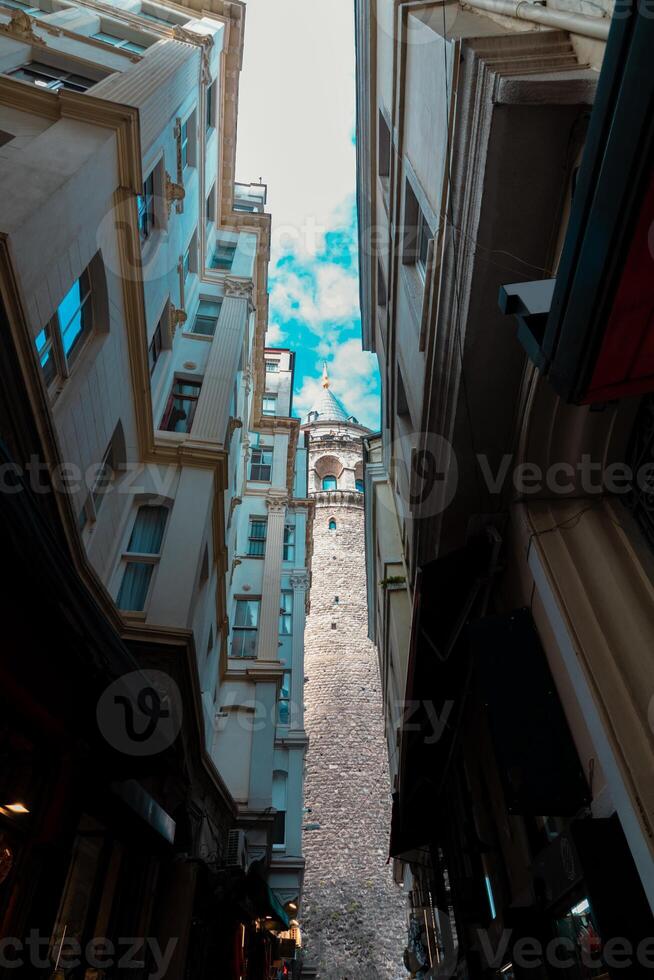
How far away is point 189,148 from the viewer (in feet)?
50.3

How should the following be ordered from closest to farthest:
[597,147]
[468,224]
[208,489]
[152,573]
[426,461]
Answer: [597,147]
[468,224]
[426,461]
[152,573]
[208,489]

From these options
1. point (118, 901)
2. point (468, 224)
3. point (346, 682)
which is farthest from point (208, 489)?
point (346, 682)

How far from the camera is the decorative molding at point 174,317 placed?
13.6 m

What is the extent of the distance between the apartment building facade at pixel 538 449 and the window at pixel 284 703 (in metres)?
13.7

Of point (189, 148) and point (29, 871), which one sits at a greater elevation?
point (189, 148)

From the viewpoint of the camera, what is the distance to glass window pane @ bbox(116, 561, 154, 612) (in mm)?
10312

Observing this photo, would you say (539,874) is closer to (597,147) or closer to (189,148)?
(597,147)

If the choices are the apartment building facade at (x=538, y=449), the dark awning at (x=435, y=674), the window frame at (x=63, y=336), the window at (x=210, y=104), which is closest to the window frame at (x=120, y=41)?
the window at (x=210, y=104)

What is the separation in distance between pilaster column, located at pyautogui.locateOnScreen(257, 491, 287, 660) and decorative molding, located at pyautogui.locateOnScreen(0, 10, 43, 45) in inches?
661

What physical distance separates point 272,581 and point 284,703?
506 centimetres

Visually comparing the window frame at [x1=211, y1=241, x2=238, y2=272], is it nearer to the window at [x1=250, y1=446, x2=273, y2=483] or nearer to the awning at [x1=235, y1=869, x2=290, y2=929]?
the window at [x1=250, y1=446, x2=273, y2=483]

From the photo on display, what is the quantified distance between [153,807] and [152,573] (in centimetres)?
427

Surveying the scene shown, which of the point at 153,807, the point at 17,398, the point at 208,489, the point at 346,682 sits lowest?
the point at 153,807

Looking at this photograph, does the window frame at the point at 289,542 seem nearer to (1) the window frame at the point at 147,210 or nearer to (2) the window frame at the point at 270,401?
(2) the window frame at the point at 270,401
